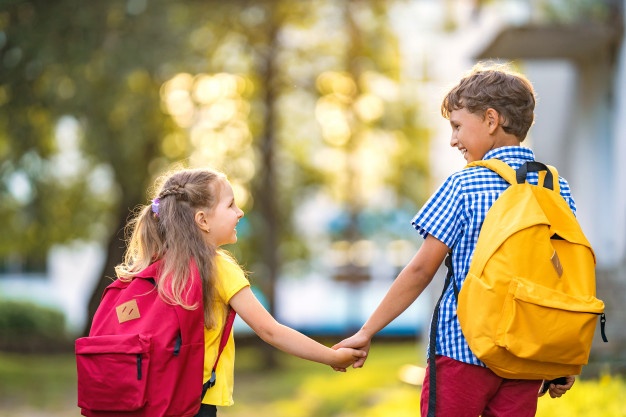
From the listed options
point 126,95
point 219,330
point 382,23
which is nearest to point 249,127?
point 382,23

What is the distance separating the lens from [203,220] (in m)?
3.72

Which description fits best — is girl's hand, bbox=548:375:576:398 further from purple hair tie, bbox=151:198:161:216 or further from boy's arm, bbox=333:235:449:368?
purple hair tie, bbox=151:198:161:216

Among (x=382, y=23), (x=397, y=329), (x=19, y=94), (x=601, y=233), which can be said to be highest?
(x=382, y=23)

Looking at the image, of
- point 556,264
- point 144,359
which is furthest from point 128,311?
point 556,264

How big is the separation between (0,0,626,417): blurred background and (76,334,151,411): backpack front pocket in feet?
13.0

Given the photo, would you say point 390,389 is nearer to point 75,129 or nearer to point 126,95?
point 126,95

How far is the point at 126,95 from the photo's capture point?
15.5m

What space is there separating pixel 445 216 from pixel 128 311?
1.11 metres

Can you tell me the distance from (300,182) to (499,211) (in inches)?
748

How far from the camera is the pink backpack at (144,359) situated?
3.40 metres

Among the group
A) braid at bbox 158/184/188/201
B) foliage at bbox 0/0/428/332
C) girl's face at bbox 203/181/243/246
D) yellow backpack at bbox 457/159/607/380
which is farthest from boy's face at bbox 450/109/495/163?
foliage at bbox 0/0/428/332

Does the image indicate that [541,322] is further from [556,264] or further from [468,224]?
[468,224]

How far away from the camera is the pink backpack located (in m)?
3.40

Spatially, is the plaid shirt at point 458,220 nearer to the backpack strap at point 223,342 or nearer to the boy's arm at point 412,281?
the boy's arm at point 412,281
